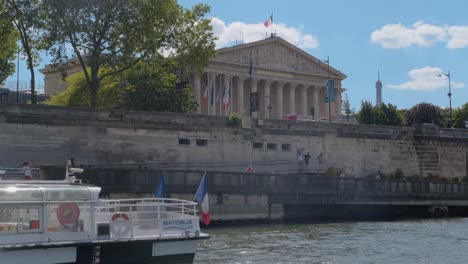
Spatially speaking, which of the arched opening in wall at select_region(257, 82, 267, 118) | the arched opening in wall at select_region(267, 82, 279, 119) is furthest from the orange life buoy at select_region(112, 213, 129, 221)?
A: the arched opening in wall at select_region(267, 82, 279, 119)

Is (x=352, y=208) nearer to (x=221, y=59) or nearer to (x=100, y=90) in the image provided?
(x=100, y=90)

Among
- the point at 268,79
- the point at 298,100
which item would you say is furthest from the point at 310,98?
the point at 268,79

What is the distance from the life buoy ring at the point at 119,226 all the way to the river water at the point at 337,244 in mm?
3881

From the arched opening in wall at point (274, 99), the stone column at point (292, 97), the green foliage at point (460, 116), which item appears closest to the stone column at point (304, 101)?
the stone column at point (292, 97)

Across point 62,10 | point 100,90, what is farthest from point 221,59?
point 62,10

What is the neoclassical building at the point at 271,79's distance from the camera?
102812 millimetres

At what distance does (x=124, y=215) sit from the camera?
78.4ft

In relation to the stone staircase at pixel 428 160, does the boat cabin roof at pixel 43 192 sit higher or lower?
lower

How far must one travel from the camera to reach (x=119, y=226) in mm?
23562

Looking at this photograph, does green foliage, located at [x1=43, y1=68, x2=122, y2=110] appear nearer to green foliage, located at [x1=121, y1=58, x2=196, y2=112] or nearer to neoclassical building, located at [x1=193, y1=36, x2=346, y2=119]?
green foliage, located at [x1=121, y1=58, x2=196, y2=112]

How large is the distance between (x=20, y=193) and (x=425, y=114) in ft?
285

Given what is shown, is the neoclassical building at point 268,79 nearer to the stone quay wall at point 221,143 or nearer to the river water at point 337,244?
the stone quay wall at point 221,143

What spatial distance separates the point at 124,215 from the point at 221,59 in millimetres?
79838

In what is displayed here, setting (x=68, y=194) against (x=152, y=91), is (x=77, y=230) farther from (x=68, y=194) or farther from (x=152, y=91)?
(x=152, y=91)
